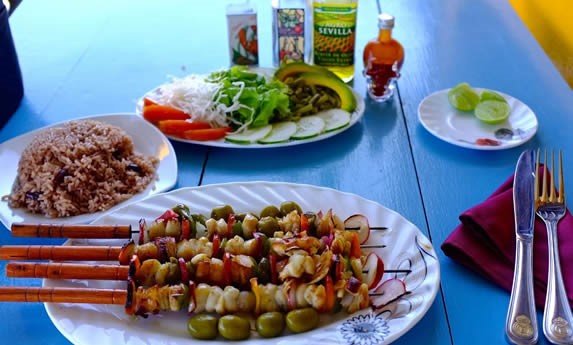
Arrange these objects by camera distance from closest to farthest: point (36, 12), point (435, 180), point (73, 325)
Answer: point (73, 325) < point (435, 180) < point (36, 12)

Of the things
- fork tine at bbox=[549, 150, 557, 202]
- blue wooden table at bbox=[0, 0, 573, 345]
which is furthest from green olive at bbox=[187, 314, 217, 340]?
fork tine at bbox=[549, 150, 557, 202]

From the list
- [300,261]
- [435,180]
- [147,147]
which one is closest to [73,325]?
[300,261]

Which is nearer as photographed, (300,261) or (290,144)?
(300,261)

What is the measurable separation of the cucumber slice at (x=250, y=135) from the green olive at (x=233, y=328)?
0.66 m

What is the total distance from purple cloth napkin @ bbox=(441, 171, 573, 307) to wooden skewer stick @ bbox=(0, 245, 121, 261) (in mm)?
645

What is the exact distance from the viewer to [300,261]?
3.42 ft

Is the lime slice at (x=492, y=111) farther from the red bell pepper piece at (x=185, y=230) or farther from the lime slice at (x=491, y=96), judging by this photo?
the red bell pepper piece at (x=185, y=230)

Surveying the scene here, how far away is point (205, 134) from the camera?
162 centimetres

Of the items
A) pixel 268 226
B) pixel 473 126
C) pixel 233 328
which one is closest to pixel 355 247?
pixel 268 226

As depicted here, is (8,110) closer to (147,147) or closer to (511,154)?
(147,147)

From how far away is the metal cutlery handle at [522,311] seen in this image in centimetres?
101

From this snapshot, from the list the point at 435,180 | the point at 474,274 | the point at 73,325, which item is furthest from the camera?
the point at 435,180

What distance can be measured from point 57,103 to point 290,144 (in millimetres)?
752

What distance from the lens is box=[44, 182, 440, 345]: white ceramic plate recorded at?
100cm
